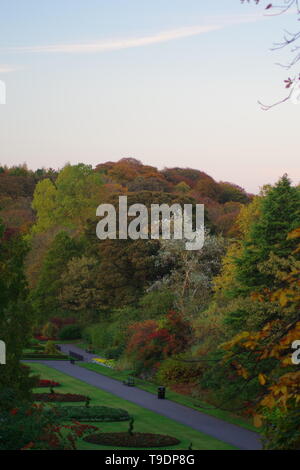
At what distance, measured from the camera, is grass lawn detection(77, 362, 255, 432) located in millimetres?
29295

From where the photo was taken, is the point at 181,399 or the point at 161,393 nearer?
the point at 181,399

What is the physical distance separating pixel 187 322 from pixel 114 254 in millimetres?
16118

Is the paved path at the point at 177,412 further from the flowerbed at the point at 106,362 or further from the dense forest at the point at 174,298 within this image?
the flowerbed at the point at 106,362

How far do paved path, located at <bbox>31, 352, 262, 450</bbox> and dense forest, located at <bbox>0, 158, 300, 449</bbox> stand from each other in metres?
1.05

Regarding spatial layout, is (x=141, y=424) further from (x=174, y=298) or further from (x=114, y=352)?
(x=114, y=352)

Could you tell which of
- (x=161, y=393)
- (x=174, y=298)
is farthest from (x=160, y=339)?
(x=174, y=298)

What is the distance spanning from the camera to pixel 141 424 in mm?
28250

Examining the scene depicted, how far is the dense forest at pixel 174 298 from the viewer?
10164mm

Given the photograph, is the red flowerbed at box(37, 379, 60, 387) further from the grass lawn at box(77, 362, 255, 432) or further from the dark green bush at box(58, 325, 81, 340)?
the dark green bush at box(58, 325, 81, 340)

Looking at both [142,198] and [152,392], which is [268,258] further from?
[142,198]

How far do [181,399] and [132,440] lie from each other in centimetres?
958

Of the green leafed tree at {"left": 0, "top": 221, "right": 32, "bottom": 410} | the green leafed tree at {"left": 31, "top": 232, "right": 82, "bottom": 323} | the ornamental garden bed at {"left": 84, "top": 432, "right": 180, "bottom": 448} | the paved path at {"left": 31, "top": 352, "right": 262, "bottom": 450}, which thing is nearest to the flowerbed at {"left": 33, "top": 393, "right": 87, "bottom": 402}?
the paved path at {"left": 31, "top": 352, "right": 262, "bottom": 450}
